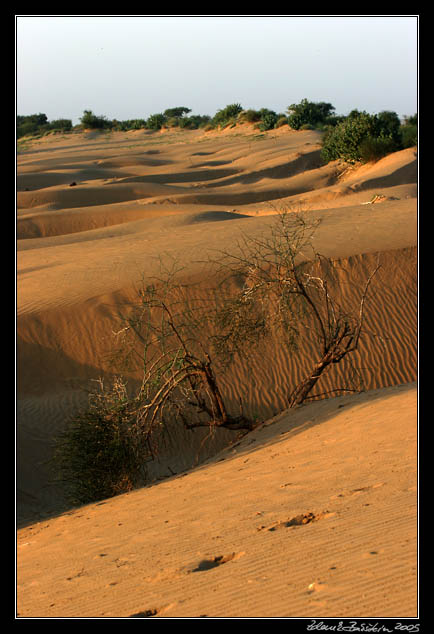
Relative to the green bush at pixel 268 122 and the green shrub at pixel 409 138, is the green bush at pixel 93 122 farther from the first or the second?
the green shrub at pixel 409 138

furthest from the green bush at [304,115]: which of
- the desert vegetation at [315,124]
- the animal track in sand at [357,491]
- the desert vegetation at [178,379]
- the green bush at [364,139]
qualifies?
the animal track in sand at [357,491]

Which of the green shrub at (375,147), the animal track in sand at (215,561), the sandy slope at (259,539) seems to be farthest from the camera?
the green shrub at (375,147)

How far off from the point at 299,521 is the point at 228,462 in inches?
114

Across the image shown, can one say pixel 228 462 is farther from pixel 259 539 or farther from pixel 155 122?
pixel 155 122

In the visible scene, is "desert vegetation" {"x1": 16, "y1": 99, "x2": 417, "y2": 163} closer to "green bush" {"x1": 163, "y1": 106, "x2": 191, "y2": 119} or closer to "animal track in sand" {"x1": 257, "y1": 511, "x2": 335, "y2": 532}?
"green bush" {"x1": 163, "y1": 106, "x2": 191, "y2": 119}

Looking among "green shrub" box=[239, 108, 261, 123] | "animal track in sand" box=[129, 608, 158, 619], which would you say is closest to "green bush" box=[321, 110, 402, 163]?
"green shrub" box=[239, 108, 261, 123]

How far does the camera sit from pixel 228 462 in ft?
25.2

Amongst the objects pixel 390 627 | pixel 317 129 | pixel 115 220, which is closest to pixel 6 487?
pixel 390 627

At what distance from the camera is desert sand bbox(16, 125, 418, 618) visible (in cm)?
374

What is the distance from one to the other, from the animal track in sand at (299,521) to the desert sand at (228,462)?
0.06 ft

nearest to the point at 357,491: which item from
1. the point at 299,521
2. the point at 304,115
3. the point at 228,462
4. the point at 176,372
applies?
the point at 299,521

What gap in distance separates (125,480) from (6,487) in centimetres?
178

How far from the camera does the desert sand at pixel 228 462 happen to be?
374 centimetres

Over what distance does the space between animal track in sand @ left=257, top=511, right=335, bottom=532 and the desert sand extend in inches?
0.8
